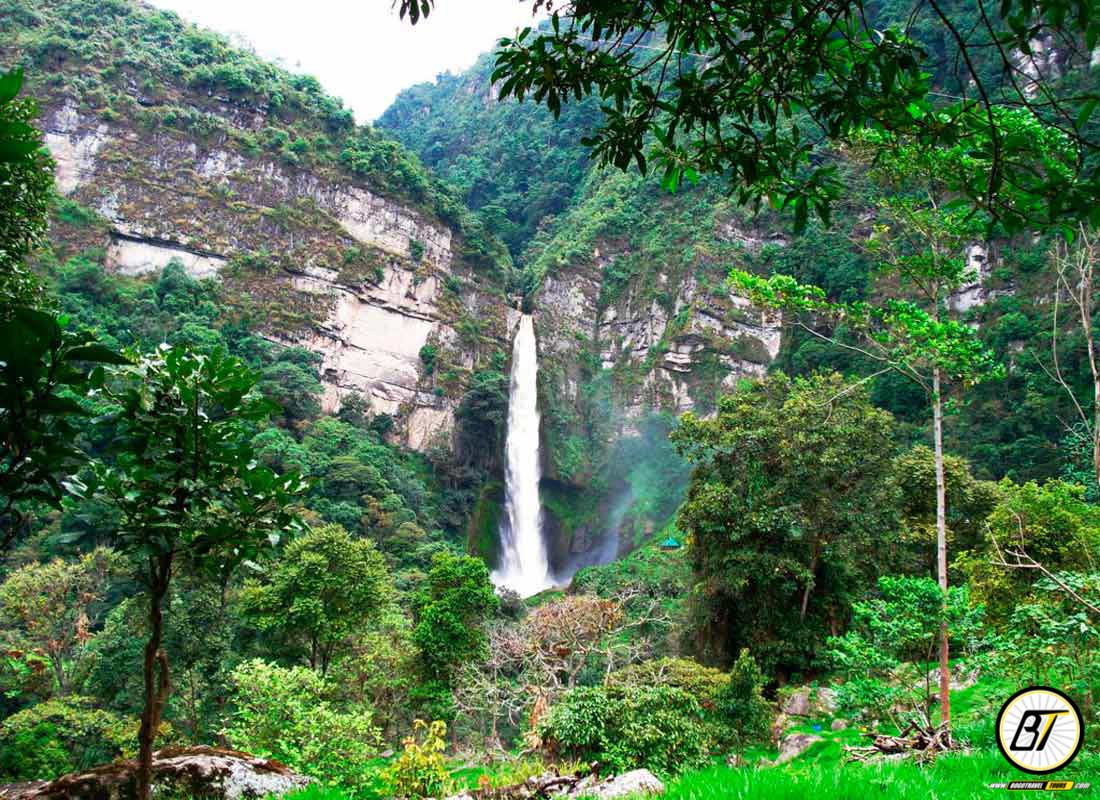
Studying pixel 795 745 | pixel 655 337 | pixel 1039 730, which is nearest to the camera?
pixel 1039 730

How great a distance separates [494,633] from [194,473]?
44.2ft

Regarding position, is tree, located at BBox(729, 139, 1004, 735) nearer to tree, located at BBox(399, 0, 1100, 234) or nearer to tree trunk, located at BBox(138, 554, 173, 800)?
tree, located at BBox(399, 0, 1100, 234)

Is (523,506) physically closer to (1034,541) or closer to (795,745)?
(795,745)

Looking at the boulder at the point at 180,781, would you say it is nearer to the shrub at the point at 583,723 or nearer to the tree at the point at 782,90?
the tree at the point at 782,90

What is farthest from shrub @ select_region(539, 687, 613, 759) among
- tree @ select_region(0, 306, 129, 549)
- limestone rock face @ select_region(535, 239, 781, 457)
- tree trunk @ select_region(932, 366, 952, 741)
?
limestone rock face @ select_region(535, 239, 781, 457)

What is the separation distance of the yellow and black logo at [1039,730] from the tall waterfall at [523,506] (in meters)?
30.7

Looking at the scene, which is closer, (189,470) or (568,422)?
(189,470)

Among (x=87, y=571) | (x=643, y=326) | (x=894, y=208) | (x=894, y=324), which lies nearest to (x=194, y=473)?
(x=894, y=324)

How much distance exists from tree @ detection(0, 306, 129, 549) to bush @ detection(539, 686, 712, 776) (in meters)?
7.04

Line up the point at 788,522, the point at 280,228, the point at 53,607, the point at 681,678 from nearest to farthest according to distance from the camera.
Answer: the point at 681,678 → the point at 788,522 → the point at 53,607 → the point at 280,228

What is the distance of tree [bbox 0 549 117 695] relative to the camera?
15.0 m

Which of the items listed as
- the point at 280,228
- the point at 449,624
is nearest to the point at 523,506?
the point at 449,624

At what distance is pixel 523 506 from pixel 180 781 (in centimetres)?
3151

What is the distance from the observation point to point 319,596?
12.6 metres
